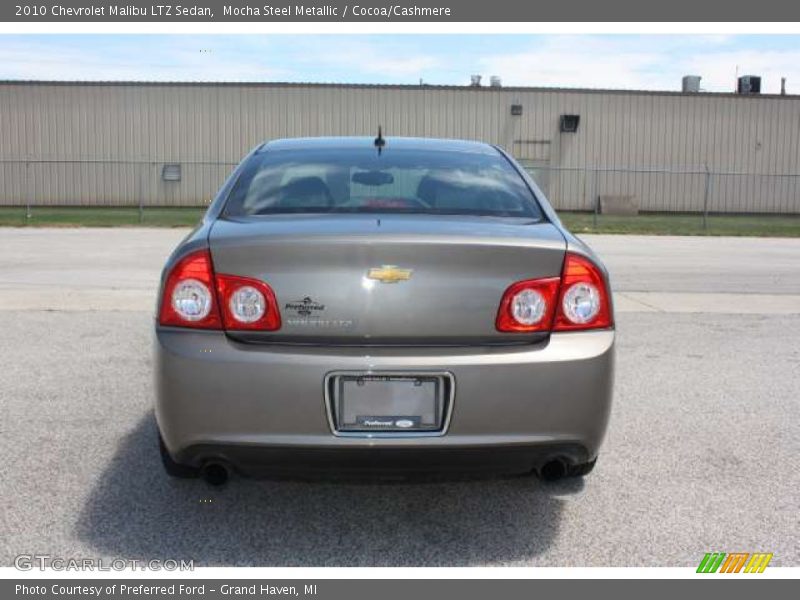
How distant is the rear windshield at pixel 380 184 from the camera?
11.8 feet

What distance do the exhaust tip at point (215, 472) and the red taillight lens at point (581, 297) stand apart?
1.26 m

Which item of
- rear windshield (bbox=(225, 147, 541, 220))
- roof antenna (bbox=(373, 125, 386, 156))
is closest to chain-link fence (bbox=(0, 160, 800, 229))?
roof antenna (bbox=(373, 125, 386, 156))

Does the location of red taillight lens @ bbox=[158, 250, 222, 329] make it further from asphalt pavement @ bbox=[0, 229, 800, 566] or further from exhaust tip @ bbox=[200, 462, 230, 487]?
asphalt pavement @ bbox=[0, 229, 800, 566]

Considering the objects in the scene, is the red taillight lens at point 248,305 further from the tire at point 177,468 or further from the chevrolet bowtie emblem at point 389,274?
the tire at point 177,468

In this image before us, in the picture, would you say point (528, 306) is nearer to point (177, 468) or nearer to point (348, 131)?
point (177, 468)

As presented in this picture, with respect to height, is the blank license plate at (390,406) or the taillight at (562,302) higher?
the taillight at (562,302)

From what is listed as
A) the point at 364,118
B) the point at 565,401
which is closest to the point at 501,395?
the point at 565,401

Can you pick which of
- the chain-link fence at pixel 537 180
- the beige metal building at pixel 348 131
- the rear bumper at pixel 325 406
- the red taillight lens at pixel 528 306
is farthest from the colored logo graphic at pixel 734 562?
the beige metal building at pixel 348 131

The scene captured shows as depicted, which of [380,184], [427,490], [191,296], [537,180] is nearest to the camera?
[191,296]

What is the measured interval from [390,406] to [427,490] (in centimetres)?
104

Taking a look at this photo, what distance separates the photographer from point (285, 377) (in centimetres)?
288

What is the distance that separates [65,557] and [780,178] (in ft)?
103

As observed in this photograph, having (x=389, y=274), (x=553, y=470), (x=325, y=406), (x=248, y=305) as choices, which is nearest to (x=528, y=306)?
(x=389, y=274)

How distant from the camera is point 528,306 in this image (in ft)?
9.81
